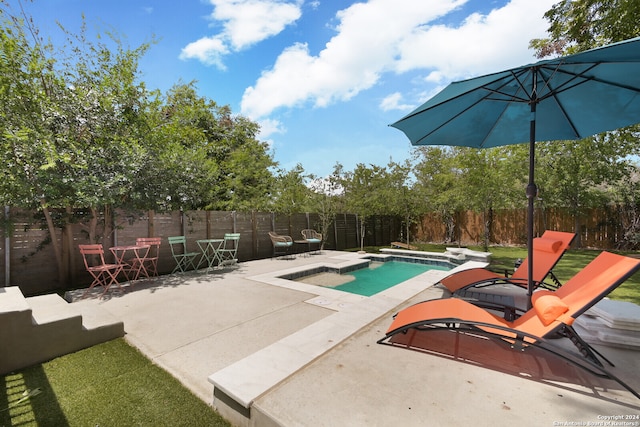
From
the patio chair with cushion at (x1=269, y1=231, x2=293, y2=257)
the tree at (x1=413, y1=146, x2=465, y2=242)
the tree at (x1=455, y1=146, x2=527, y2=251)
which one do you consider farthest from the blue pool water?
the tree at (x1=413, y1=146, x2=465, y2=242)

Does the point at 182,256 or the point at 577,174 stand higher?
the point at 577,174

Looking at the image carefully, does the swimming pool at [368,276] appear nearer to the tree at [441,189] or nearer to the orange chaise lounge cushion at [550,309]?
the orange chaise lounge cushion at [550,309]

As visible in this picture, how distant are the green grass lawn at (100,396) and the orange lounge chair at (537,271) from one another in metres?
3.80

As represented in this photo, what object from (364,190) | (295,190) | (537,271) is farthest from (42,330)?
(364,190)

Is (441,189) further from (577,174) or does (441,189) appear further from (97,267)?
(97,267)

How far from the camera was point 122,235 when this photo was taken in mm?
6891

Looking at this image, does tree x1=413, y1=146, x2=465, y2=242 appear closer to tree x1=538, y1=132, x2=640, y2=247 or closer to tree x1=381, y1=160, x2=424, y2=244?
tree x1=381, y1=160, x2=424, y2=244

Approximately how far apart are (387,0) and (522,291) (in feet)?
20.4

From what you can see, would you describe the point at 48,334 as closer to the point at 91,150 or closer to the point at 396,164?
the point at 91,150

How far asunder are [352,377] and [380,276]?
6415mm

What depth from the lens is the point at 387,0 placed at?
229 inches

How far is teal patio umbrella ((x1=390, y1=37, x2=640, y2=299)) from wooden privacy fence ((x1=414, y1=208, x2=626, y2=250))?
40.3ft

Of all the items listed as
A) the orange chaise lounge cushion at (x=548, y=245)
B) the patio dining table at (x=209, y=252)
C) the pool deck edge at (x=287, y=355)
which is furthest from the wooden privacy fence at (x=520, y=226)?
the pool deck edge at (x=287, y=355)

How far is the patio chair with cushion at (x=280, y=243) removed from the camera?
9914 mm
